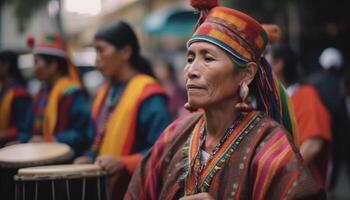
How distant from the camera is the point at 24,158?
146 inches

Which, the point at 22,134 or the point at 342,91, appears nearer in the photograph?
the point at 22,134

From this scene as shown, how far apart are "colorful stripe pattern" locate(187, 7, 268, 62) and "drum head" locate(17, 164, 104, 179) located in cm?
113

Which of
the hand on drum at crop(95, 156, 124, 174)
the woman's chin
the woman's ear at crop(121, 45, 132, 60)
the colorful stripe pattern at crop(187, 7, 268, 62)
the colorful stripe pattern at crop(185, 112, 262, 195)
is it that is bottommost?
the hand on drum at crop(95, 156, 124, 174)

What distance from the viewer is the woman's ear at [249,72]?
2.79 m

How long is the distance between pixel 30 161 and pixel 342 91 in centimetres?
516

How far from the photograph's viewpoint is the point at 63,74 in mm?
5730

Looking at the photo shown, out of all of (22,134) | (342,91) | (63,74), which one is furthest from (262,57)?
(342,91)

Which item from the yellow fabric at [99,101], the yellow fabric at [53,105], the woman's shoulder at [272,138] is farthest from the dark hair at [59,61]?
the woman's shoulder at [272,138]

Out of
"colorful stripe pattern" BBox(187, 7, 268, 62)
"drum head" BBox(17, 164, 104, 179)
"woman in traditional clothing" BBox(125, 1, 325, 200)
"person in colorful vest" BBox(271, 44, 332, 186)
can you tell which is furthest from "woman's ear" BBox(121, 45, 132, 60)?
"colorful stripe pattern" BBox(187, 7, 268, 62)

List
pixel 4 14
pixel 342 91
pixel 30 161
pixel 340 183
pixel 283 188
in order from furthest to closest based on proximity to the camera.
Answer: pixel 4 14, pixel 340 183, pixel 342 91, pixel 30 161, pixel 283 188

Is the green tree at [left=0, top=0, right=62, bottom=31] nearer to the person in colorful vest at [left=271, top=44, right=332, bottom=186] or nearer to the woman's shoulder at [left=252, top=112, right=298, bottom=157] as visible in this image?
the person in colorful vest at [left=271, top=44, right=332, bottom=186]

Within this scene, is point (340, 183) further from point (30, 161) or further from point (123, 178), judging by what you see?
point (30, 161)

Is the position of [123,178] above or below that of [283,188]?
below

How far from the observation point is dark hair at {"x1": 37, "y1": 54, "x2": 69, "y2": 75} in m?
5.67
